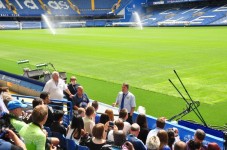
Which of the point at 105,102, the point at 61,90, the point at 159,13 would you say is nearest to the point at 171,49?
the point at 105,102

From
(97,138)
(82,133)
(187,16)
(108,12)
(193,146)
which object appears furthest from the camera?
(108,12)

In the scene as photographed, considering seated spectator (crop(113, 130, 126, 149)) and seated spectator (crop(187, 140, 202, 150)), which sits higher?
seated spectator (crop(113, 130, 126, 149))

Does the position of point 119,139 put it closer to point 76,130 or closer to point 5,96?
point 76,130

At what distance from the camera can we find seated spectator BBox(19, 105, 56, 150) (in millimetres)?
4781

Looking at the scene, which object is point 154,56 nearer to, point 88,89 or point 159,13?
point 88,89

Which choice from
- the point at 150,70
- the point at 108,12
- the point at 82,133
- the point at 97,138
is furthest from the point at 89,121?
the point at 108,12

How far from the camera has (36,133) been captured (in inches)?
189

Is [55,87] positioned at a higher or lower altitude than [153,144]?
lower

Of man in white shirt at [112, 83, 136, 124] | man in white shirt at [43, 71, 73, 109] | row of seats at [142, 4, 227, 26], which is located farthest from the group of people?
row of seats at [142, 4, 227, 26]

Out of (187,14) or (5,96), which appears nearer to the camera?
(5,96)

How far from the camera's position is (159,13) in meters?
82.1

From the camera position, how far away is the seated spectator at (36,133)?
4781mm

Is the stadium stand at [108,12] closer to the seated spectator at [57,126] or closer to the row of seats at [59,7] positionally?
the row of seats at [59,7]

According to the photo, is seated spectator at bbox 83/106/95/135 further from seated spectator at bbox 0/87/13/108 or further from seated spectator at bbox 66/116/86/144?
seated spectator at bbox 0/87/13/108
